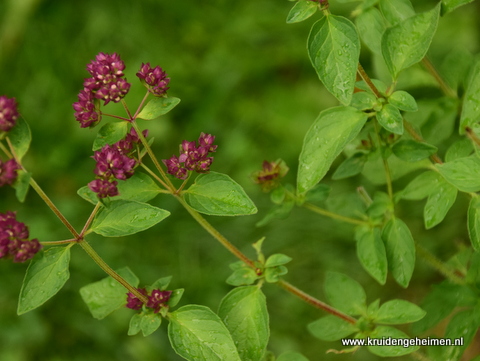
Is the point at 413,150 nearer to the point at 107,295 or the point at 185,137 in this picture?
the point at 107,295

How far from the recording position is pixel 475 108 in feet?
6.22

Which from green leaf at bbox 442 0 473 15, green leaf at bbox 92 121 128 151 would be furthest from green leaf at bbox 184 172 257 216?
green leaf at bbox 442 0 473 15

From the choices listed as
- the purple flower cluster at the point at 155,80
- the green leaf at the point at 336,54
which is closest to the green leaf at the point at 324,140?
the green leaf at the point at 336,54

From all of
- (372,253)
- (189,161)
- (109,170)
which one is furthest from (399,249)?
(109,170)

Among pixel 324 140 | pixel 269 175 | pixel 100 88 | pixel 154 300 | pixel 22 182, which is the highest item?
pixel 100 88

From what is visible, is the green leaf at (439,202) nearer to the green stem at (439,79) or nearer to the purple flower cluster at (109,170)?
the green stem at (439,79)

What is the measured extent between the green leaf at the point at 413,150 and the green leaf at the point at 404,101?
0.54 feet

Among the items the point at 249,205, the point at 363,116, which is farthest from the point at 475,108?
the point at 249,205

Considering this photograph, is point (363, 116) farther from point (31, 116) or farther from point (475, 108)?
point (31, 116)

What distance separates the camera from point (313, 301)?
198cm

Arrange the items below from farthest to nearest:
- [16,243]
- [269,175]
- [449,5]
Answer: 1. [269,175]
2. [449,5]
3. [16,243]

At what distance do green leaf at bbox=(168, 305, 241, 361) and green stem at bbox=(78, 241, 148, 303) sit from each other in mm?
141

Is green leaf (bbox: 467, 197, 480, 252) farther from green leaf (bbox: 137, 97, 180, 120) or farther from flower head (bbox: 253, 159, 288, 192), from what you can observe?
green leaf (bbox: 137, 97, 180, 120)

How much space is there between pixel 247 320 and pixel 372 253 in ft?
1.68
